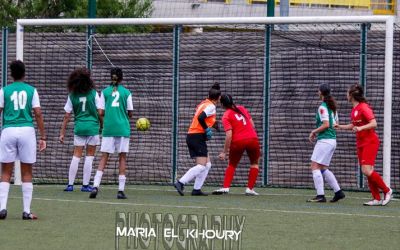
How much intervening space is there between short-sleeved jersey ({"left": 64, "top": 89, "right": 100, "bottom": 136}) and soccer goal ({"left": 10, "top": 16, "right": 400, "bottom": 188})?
219 cm

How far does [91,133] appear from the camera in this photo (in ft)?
56.5

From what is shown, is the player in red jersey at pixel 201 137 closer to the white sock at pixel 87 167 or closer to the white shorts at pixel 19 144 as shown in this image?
the white sock at pixel 87 167

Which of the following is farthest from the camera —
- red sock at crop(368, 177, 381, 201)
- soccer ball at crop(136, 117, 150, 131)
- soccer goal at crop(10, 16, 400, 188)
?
soccer ball at crop(136, 117, 150, 131)

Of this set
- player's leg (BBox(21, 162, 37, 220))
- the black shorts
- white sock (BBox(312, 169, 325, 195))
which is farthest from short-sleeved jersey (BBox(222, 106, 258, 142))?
player's leg (BBox(21, 162, 37, 220))

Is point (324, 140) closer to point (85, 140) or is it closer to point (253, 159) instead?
point (253, 159)

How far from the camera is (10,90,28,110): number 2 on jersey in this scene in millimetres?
12827

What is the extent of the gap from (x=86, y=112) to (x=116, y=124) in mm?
1216

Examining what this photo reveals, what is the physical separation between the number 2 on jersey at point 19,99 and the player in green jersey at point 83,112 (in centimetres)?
408

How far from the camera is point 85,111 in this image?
17.2 meters

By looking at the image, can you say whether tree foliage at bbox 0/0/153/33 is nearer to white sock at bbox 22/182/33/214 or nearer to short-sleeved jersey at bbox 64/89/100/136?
short-sleeved jersey at bbox 64/89/100/136

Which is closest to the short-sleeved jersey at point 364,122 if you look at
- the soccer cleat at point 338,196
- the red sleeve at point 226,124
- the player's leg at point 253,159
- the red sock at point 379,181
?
the red sock at point 379,181

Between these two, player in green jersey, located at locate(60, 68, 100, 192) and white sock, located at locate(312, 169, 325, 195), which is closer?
white sock, located at locate(312, 169, 325, 195)

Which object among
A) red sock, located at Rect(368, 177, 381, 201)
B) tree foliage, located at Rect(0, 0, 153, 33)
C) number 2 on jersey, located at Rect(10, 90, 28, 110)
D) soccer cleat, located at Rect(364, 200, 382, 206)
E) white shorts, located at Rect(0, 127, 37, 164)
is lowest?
soccer cleat, located at Rect(364, 200, 382, 206)

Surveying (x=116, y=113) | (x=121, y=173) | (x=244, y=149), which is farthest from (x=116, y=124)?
(x=244, y=149)
